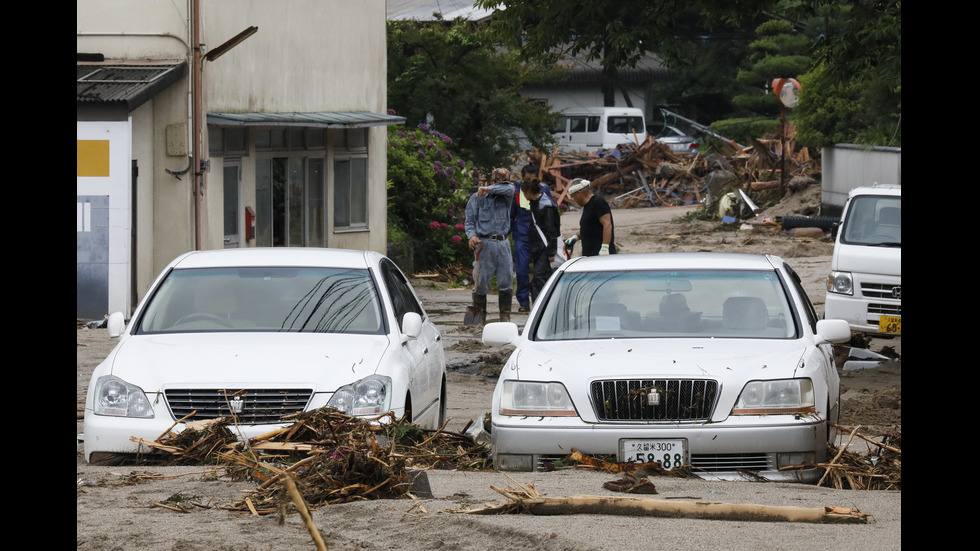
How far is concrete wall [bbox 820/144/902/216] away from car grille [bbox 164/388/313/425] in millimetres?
23619

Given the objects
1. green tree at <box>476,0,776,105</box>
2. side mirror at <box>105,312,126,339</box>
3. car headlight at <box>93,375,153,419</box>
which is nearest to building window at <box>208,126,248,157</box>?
green tree at <box>476,0,776,105</box>

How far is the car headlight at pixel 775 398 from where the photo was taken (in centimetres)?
715

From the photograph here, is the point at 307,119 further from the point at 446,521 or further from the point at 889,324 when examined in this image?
the point at 446,521

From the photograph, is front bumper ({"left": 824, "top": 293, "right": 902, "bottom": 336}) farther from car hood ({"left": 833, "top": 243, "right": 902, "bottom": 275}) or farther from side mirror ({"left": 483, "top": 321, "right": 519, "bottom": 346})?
side mirror ({"left": 483, "top": 321, "right": 519, "bottom": 346})

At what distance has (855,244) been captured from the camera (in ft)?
47.5

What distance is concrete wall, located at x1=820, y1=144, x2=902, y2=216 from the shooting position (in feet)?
100

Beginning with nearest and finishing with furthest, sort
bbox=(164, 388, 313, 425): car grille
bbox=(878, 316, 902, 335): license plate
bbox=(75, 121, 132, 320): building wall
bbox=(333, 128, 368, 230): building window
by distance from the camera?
bbox=(164, 388, 313, 425): car grille
bbox=(878, 316, 902, 335): license plate
bbox=(75, 121, 132, 320): building wall
bbox=(333, 128, 368, 230): building window

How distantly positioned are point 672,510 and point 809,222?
28285 mm

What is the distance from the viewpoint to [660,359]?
740 centimetres

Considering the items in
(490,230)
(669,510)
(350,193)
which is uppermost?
(350,193)

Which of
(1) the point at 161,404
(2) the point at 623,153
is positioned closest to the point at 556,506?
(1) the point at 161,404

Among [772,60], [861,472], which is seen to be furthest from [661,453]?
[772,60]
